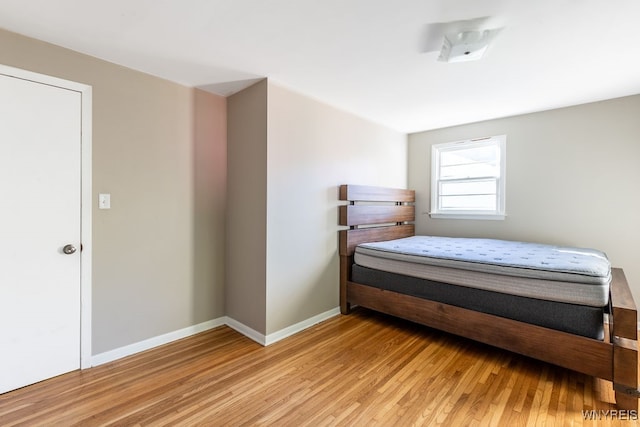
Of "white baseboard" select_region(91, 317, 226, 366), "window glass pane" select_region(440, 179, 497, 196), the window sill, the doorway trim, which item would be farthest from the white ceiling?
"white baseboard" select_region(91, 317, 226, 366)

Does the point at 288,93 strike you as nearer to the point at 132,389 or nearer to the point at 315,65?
the point at 315,65

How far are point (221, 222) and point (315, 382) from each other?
1691mm

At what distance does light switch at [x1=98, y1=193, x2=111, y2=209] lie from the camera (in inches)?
83.8

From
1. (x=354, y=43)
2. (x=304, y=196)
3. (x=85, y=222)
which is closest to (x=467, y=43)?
(x=354, y=43)

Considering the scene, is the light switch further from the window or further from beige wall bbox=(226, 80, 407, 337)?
the window

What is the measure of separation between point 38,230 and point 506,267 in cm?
329

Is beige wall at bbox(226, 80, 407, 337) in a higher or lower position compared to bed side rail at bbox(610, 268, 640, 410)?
higher

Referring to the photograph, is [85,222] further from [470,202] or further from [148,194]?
[470,202]

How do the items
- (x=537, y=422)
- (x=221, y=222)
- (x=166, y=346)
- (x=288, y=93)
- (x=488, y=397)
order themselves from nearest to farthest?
(x=537, y=422)
(x=488, y=397)
(x=166, y=346)
(x=288, y=93)
(x=221, y=222)

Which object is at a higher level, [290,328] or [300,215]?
[300,215]

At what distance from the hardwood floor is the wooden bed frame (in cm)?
18

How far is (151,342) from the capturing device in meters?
2.39

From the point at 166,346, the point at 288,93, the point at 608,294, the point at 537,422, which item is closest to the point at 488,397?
the point at 537,422

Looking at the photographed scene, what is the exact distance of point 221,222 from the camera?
286 cm
